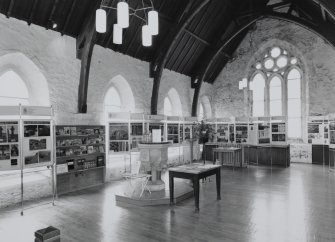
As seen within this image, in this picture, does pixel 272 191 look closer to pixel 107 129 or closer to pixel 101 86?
pixel 107 129

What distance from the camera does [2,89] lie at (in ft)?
21.6

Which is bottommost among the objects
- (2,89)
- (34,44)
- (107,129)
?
(107,129)

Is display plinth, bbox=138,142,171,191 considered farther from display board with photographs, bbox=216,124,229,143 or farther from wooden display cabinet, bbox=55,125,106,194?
display board with photographs, bbox=216,124,229,143

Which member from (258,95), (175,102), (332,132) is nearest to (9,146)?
(175,102)

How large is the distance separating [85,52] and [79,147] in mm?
2685

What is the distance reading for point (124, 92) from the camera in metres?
9.87

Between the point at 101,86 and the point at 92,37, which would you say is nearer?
the point at 92,37

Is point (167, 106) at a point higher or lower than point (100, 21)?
lower

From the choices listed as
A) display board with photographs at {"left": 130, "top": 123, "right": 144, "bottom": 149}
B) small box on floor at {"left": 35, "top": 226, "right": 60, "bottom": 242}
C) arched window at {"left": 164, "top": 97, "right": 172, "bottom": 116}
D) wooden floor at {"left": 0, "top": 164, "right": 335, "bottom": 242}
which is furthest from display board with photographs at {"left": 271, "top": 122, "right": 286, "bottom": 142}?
small box on floor at {"left": 35, "top": 226, "right": 60, "bottom": 242}

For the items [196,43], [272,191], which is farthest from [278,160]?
[196,43]

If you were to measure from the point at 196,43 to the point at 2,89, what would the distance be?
8.04 m

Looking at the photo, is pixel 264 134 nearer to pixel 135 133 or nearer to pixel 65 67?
pixel 135 133

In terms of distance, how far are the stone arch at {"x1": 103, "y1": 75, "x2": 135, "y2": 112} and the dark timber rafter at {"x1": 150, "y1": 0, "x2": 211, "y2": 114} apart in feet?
3.06

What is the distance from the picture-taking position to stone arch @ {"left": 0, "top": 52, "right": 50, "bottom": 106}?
21.3 ft
